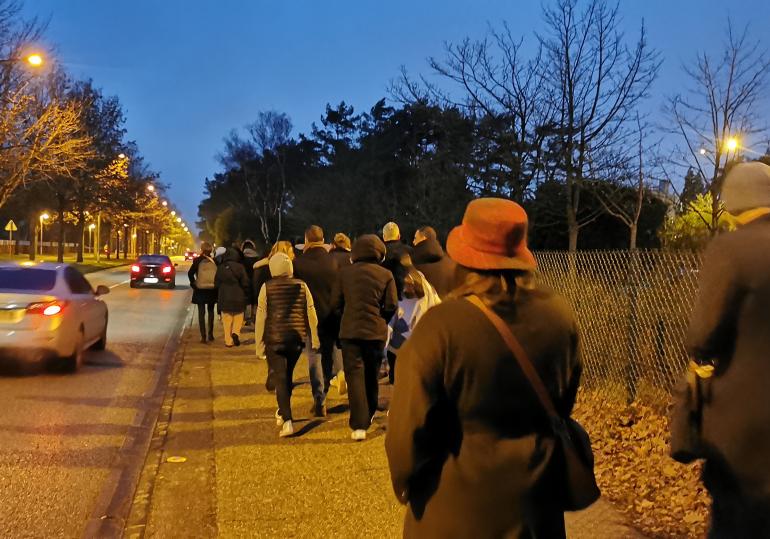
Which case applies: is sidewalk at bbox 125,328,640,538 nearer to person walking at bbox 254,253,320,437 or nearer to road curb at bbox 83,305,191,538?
road curb at bbox 83,305,191,538

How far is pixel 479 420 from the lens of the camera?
7.72 ft

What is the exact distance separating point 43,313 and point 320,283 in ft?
14.6

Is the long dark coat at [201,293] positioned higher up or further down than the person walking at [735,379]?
further down

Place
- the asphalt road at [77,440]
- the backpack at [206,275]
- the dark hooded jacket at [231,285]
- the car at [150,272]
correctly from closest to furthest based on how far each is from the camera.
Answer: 1. the asphalt road at [77,440]
2. the dark hooded jacket at [231,285]
3. the backpack at [206,275]
4. the car at [150,272]

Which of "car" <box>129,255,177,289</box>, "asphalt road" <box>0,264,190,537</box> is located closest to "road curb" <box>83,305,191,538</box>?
"asphalt road" <box>0,264,190,537</box>

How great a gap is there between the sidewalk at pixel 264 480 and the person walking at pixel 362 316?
0.37 meters

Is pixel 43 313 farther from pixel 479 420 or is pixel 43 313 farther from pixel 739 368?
pixel 739 368

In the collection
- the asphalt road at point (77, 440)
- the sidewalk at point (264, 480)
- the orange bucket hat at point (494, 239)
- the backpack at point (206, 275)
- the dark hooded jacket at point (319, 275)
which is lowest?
the asphalt road at point (77, 440)

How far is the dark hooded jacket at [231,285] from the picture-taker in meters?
12.5

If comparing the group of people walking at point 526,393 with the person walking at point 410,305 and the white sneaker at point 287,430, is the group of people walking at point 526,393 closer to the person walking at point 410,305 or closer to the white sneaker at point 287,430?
the white sneaker at point 287,430

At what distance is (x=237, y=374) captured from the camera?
34.1ft

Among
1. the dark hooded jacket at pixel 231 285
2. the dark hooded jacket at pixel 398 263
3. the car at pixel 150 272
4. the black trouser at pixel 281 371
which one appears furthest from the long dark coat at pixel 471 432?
the car at pixel 150 272

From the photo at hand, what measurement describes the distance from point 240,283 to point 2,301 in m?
3.73

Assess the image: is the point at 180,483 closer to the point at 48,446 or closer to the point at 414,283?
the point at 48,446
